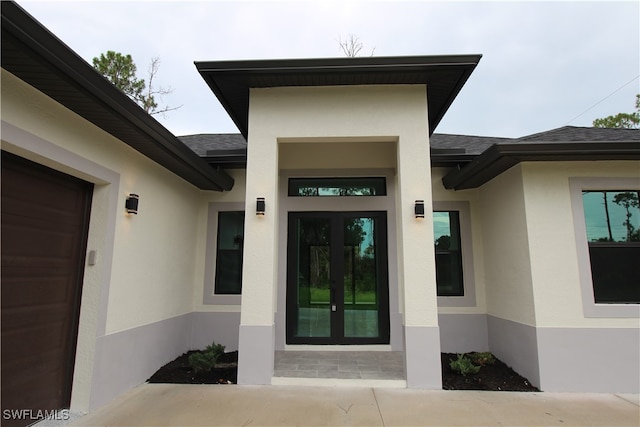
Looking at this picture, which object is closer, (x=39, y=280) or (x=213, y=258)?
(x=39, y=280)

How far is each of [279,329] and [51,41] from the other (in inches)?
204

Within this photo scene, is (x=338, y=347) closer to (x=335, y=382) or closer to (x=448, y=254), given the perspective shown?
(x=335, y=382)

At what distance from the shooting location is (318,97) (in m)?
4.69

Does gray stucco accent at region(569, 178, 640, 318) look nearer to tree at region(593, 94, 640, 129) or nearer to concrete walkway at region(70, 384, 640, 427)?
concrete walkway at region(70, 384, 640, 427)

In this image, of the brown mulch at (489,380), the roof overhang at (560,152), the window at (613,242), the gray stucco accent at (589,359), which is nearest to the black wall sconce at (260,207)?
the roof overhang at (560,152)

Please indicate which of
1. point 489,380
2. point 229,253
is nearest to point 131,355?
point 229,253

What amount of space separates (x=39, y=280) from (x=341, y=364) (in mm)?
4127

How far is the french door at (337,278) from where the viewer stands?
5.98m

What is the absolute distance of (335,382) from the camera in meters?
4.30

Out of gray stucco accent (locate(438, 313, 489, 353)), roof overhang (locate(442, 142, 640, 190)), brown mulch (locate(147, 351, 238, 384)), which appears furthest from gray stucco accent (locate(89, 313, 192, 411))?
roof overhang (locate(442, 142, 640, 190))

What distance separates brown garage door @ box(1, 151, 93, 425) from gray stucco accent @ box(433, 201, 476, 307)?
5.78m

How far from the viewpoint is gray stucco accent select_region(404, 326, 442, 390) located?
13.6 feet

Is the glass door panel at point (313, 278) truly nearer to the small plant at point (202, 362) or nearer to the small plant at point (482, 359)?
the small plant at point (202, 362)

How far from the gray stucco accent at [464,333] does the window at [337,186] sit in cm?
284
